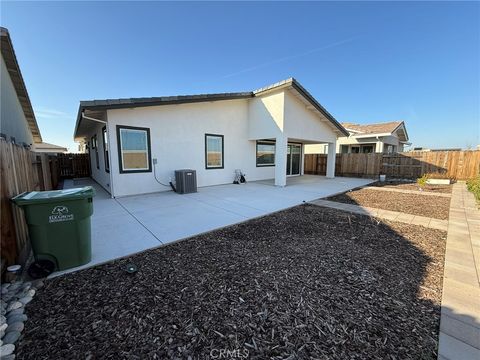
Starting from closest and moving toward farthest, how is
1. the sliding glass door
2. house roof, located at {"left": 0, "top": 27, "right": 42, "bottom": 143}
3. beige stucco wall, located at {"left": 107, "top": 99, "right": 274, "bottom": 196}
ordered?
house roof, located at {"left": 0, "top": 27, "right": 42, "bottom": 143} < beige stucco wall, located at {"left": 107, "top": 99, "right": 274, "bottom": 196} < the sliding glass door

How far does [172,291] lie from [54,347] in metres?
1.02

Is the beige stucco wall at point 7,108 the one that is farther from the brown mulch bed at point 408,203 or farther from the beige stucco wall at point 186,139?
the brown mulch bed at point 408,203

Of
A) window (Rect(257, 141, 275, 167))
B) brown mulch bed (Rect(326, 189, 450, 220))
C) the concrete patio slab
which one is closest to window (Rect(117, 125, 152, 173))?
the concrete patio slab

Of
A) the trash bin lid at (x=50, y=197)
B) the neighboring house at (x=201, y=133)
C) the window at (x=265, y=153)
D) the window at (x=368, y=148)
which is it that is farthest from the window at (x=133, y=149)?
the window at (x=368, y=148)

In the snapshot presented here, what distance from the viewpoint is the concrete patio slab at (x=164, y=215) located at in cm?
367

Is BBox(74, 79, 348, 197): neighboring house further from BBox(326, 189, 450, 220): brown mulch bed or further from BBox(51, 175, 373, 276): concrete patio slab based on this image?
BBox(326, 189, 450, 220): brown mulch bed

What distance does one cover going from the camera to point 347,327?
1857 mm

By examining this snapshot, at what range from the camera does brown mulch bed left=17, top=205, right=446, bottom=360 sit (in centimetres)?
165

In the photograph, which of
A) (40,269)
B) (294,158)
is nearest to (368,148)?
(294,158)

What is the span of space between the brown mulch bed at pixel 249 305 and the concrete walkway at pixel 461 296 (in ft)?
0.31

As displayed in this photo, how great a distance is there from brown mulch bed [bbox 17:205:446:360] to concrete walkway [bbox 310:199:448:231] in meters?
1.55

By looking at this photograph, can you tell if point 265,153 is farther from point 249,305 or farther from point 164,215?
point 249,305

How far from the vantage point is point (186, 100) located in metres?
8.22

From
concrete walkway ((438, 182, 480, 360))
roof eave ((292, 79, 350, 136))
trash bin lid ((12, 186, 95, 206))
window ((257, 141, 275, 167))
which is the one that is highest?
roof eave ((292, 79, 350, 136))
